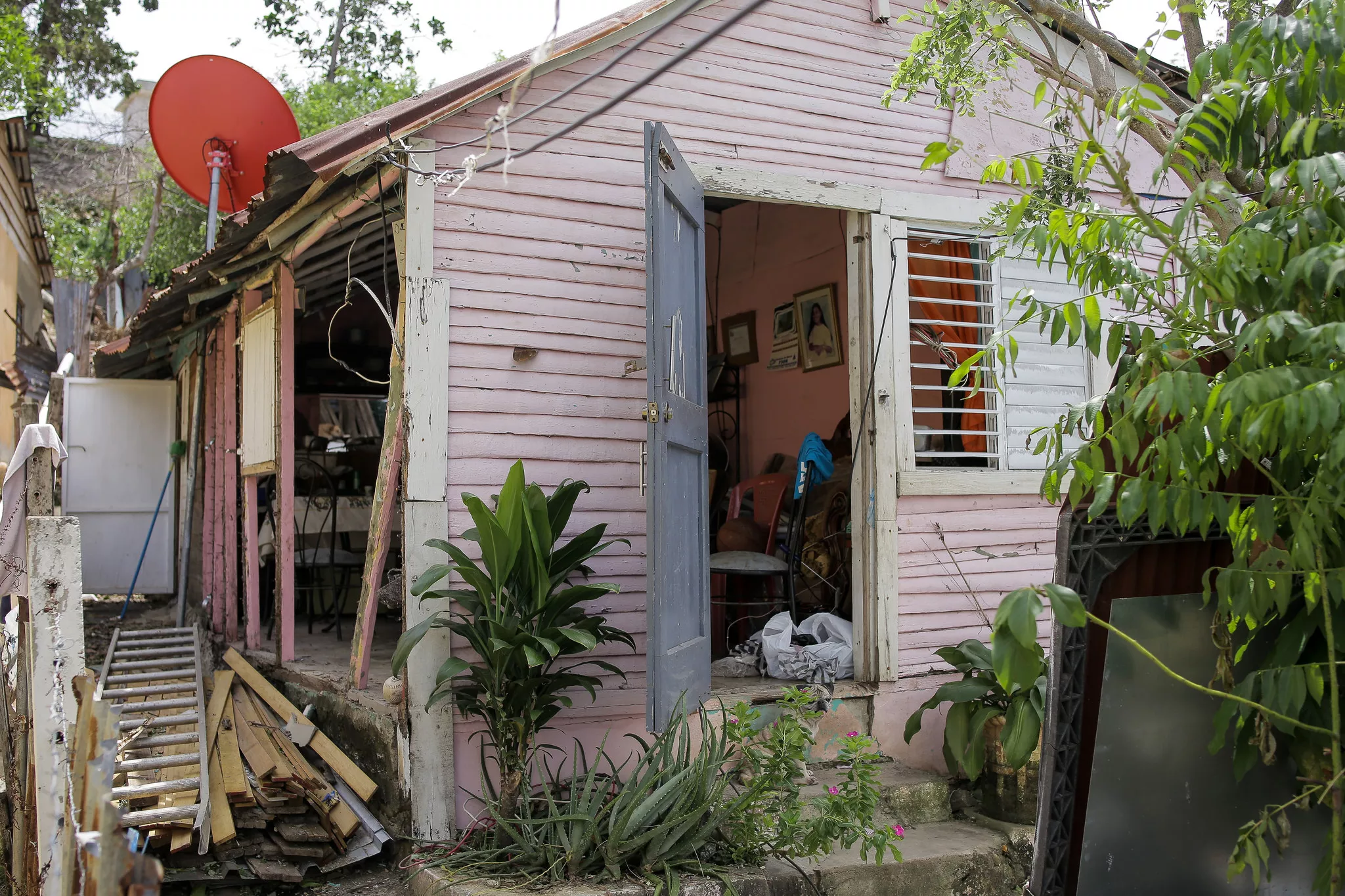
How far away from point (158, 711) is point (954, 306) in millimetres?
4726

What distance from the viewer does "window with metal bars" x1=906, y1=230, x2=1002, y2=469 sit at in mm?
5336

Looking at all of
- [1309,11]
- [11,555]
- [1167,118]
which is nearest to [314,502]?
[11,555]

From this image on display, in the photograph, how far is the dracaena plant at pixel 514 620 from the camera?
3.90 metres

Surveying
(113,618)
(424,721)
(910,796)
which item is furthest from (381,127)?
(113,618)

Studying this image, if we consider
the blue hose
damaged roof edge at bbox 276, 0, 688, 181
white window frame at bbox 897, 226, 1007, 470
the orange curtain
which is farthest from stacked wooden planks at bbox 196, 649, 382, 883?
the blue hose

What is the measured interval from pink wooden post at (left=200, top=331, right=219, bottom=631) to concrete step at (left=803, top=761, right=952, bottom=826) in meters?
4.92

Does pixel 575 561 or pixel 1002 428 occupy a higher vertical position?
pixel 1002 428

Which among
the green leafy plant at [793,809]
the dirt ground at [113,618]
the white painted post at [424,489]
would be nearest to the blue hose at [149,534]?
the dirt ground at [113,618]

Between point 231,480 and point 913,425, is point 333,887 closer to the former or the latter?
point 913,425

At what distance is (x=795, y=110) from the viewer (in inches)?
203

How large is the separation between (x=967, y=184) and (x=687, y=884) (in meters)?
3.81

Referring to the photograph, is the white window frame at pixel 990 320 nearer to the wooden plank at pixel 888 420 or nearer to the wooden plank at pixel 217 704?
the wooden plank at pixel 888 420

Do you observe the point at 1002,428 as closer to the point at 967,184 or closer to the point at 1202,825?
the point at 967,184

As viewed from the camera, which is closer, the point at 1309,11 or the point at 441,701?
the point at 1309,11
